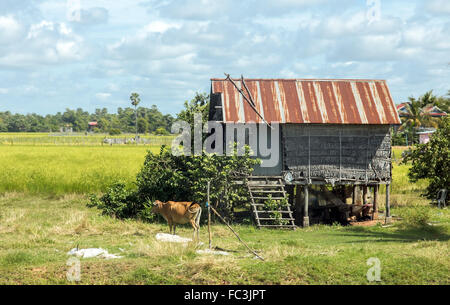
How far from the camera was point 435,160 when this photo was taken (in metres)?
19.4

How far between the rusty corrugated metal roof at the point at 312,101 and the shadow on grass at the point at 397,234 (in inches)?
151

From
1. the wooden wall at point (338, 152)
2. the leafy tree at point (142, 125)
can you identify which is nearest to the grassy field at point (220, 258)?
the wooden wall at point (338, 152)

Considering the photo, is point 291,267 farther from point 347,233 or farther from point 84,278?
point 347,233

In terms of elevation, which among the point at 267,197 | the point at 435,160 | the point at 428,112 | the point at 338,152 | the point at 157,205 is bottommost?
the point at 267,197

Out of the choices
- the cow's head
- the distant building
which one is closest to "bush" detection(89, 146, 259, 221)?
the cow's head

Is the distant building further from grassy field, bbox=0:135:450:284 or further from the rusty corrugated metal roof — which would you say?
the rusty corrugated metal roof

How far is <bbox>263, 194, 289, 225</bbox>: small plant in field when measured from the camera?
16094mm

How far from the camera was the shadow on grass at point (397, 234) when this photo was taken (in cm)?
1333

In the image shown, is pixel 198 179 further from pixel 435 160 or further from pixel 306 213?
pixel 435 160

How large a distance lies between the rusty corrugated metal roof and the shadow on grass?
12.6 ft

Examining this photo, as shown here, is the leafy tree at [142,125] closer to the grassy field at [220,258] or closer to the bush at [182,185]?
the bush at [182,185]

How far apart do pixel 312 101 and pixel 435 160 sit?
17.9 feet

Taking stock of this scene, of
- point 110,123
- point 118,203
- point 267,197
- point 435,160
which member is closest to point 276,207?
point 267,197

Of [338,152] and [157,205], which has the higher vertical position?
[338,152]
